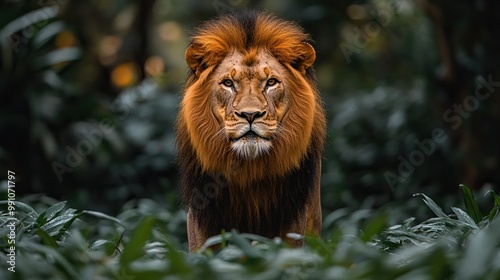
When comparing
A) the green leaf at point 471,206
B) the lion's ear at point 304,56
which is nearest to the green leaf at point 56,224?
the lion's ear at point 304,56

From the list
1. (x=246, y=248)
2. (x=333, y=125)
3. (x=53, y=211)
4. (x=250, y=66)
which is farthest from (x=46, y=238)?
(x=333, y=125)

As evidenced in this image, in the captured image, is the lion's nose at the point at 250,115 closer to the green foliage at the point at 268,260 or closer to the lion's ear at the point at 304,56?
the lion's ear at the point at 304,56

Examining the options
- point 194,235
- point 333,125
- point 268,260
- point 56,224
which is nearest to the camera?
point 268,260

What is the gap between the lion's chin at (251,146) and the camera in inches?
152

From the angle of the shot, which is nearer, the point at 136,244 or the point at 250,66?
the point at 136,244

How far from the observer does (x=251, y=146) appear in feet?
12.7

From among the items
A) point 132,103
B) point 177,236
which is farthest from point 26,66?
point 177,236

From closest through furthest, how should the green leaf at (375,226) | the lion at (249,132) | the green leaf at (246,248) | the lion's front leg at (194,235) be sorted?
the green leaf at (246,248), the green leaf at (375,226), the lion at (249,132), the lion's front leg at (194,235)

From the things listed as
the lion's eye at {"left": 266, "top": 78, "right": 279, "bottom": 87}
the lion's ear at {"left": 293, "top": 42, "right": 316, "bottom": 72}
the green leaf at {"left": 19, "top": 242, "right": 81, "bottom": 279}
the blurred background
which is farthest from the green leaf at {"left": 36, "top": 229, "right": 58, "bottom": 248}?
the blurred background

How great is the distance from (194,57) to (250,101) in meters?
0.50

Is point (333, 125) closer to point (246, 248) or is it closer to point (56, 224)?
point (56, 224)

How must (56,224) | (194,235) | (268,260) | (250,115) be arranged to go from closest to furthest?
(268,260) < (250,115) < (56,224) < (194,235)

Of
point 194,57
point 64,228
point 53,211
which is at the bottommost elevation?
point 64,228

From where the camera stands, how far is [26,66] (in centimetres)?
823
